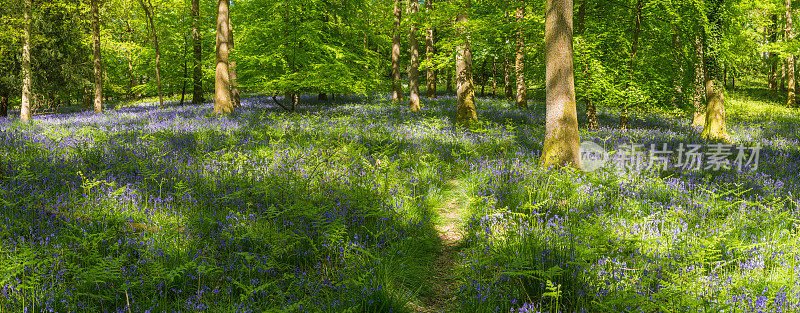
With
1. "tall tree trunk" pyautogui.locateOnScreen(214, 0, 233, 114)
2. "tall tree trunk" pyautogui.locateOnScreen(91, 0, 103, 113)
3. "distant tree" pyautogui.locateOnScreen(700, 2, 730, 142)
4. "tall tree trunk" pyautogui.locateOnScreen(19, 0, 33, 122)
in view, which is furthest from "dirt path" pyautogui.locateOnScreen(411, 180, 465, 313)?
"tall tree trunk" pyautogui.locateOnScreen(91, 0, 103, 113)

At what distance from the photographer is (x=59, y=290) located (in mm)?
2535

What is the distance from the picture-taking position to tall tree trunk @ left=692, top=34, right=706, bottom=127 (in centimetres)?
1078

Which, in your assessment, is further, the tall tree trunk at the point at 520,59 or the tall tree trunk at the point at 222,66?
the tall tree trunk at the point at 222,66

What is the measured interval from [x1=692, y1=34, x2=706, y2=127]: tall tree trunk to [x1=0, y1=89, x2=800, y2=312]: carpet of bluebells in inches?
206

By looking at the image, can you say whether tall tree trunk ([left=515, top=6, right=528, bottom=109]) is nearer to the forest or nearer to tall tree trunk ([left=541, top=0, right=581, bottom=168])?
the forest

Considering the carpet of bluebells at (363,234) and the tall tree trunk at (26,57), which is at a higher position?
the tall tree trunk at (26,57)

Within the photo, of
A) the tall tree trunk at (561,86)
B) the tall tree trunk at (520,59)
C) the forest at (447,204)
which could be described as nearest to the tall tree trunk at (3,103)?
the forest at (447,204)

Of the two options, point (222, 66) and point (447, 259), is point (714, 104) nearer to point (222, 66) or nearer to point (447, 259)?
point (447, 259)

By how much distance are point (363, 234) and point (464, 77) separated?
8534mm

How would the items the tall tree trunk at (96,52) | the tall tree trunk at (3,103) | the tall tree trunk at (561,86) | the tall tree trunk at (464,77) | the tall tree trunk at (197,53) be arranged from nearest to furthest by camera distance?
the tall tree trunk at (561,86), the tall tree trunk at (464,77), the tall tree trunk at (96,52), the tall tree trunk at (3,103), the tall tree trunk at (197,53)

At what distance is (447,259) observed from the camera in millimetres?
3965

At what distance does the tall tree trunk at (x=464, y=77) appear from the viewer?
10.9 m

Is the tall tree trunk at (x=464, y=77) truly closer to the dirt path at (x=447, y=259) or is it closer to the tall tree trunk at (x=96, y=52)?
the dirt path at (x=447, y=259)

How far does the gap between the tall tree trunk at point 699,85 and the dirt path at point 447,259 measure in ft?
32.5
